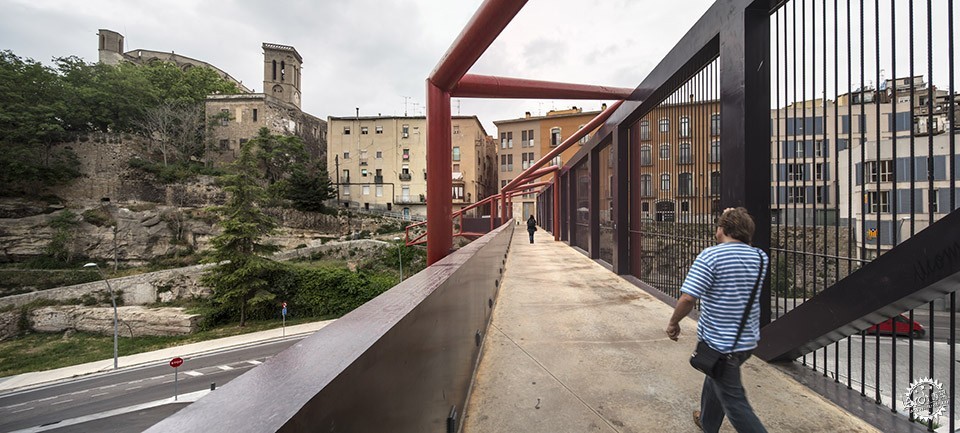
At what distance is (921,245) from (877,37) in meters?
1.52

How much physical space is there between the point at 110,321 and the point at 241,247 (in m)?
10.4

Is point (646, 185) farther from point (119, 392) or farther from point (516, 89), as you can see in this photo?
point (119, 392)

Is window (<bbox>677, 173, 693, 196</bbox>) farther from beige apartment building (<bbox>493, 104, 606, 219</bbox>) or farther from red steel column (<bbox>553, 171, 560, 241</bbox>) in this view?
beige apartment building (<bbox>493, 104, 606, 219</bbox>)

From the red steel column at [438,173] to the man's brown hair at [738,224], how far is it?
359 cm

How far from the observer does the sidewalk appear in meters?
20.2

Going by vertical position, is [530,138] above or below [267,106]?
below

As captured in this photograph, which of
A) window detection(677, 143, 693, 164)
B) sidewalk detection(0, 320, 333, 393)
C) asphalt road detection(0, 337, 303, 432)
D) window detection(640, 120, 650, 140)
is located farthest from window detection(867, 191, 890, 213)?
sidewalk detection(0, 320, 333, 393)

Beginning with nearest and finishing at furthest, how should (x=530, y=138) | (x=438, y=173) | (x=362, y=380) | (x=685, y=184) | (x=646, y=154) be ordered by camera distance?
(x=362, y=380), (x=438, y=173), (x=685, y=184), (x=646, y=154), (x=530, y=138)

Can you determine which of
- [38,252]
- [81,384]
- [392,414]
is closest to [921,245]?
[392,414]

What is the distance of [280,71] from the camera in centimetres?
6656

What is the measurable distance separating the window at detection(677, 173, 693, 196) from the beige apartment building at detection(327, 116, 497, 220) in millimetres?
49139

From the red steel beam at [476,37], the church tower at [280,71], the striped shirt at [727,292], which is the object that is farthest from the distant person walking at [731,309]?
the church tower at [280,71]

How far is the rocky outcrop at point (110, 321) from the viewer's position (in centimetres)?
2661

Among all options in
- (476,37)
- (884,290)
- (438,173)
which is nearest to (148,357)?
(438,173)
